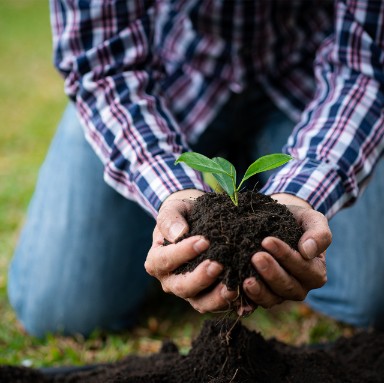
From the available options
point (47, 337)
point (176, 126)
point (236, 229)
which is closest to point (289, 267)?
point (236, 229)

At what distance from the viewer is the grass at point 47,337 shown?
2084 mm

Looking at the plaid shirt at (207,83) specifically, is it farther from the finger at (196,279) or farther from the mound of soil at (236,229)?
the finger at (196,279)

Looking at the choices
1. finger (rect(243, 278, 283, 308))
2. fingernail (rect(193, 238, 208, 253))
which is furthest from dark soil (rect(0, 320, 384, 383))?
fingernail (rect(193, 238, 208, 253))

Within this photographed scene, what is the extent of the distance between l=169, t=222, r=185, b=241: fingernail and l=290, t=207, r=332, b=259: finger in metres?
0.24

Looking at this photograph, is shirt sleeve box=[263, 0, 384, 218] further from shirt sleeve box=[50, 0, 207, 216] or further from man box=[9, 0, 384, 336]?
shirt sleeve box=[50, 0, 207, 216]

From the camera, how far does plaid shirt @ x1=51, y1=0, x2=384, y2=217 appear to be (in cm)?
154

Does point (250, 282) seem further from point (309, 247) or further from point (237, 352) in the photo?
Result: point (237, 352)

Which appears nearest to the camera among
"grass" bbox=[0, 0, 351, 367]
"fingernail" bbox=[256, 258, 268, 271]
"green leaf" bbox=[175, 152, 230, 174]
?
"fingernail" bbox=[256, 258, 268, 271]

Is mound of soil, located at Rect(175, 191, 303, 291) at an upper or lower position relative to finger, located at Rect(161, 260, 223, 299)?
upper

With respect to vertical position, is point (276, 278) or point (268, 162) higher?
point (268, 162)

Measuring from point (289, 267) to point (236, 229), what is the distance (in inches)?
5.0

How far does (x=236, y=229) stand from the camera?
3.77 feet

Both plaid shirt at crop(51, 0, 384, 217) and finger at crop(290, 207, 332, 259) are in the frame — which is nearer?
finger at crop(290, 207, 332, 259)

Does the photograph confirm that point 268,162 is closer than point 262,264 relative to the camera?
No
